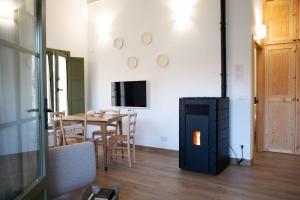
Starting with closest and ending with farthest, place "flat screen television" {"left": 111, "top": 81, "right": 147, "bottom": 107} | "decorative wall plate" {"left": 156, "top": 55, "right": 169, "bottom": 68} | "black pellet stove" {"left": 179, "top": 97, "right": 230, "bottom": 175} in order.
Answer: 1. "black pellet stove" {"left": 179, "top": 97, "right": 230, "bottom": 175}
2. "decorative wall plate" {"left": 156, "top": 55, "right": 169, "bottom": 68}
3. "flat screen television" {"left": 111, "top": 81, "right": 147, "bottom": 107}

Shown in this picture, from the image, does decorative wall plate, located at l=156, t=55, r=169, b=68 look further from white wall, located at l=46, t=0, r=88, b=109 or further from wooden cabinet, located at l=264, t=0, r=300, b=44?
white wall, located at l=46, t=0, r=88, b=109

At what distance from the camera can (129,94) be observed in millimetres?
5469

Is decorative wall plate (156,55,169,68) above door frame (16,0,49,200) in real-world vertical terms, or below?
above

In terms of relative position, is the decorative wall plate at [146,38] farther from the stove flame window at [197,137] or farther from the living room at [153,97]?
the stove flame window at [197,137]

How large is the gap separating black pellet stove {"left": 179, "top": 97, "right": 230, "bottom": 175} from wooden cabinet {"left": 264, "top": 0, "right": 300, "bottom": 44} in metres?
1.96

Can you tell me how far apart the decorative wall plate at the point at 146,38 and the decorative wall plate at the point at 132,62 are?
0.41 meters

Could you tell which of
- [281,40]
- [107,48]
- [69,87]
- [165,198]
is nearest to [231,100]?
[281,40]

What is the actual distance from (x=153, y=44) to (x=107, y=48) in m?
→ 1.27

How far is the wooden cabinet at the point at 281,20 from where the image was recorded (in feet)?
15.6

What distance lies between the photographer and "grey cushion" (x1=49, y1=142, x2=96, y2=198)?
2367mm

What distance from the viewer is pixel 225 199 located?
9.52ft

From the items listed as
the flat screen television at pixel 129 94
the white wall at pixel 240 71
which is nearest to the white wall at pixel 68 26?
the flat screen television at pixel 129 94

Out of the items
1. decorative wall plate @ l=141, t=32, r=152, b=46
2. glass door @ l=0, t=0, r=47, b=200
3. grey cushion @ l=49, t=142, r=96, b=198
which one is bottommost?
grey cushion @ l=49, t=142, r=96, b=198

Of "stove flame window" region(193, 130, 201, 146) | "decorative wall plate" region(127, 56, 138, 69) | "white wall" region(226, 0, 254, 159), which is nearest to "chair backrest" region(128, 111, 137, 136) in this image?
"stove flame window" region(193, 130, 201, 146)
